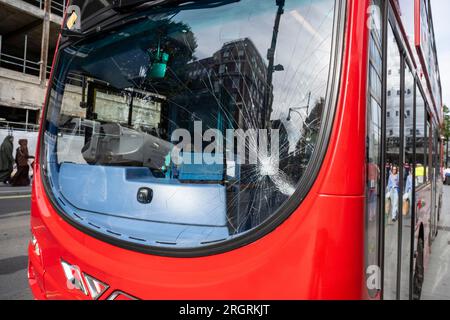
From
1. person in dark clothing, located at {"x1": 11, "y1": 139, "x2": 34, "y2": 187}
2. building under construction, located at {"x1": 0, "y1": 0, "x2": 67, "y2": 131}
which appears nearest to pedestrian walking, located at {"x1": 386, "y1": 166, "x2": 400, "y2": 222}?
person in dark clothing, located at {"x1": 11, "y1": 139, "x2": 34, "y2": 187}

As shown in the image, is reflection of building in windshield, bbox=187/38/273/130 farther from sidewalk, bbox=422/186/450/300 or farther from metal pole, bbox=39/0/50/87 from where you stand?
metal pole, bbox=39/0/50/87

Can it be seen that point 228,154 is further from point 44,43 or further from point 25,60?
point 25,60

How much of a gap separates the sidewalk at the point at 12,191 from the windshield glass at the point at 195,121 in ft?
30.7

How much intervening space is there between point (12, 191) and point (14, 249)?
6971 millimetres

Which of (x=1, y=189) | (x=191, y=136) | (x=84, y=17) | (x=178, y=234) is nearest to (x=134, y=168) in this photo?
(x=191, y=136)

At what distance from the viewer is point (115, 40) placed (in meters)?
2.16

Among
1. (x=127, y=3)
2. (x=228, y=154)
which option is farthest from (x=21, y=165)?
(x=228, y=154)

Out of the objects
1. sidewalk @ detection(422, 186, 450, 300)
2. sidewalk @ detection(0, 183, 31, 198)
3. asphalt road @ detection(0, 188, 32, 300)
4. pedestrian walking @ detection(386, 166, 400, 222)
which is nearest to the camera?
pedestrian walking @ detection(386, 166, 400, 222)

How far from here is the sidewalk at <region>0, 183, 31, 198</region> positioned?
10445 mm

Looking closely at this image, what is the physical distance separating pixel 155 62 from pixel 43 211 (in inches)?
42.9

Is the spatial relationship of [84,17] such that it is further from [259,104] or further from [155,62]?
[259,104]

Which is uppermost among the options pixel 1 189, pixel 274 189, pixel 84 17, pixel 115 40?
pixel 84 17

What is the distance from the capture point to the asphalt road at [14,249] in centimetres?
358

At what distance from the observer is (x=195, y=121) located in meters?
1.93
